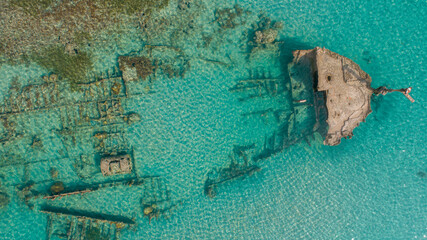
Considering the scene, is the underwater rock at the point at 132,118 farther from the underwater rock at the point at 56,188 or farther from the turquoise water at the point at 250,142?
the underwater rock at the point at 56,188

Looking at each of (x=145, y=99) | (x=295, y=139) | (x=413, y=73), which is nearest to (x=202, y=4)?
(x=145, y=99)

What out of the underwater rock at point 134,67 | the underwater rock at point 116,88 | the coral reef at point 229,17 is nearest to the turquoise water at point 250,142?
the coral reef at point 229,17

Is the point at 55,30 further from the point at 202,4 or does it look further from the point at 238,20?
the point at 238,20

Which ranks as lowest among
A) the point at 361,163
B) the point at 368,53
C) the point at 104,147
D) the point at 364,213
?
the point at 364,213

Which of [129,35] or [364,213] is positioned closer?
[129,35]

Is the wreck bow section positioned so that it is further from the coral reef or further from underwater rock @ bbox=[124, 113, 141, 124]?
underwater rock @ bbox=[124, 113, 141, 124]

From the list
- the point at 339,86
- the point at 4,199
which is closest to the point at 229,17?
the point at 339,86
